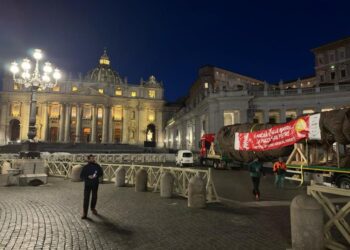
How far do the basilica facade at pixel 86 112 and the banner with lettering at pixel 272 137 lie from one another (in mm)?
74666

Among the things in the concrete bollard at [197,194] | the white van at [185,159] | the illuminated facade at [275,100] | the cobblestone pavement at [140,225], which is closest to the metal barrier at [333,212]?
the cobblestone pavement at [140,225]

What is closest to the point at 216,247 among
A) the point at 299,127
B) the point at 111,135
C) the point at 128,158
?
the point at 299,127

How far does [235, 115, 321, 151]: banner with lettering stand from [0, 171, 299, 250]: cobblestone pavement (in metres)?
2.21

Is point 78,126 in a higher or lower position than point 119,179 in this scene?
higher

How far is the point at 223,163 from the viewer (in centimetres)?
2617

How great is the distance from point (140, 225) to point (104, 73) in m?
108

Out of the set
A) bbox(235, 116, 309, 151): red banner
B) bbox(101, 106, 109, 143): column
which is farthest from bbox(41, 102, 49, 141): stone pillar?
bbox(235, 116, 309, 151): red banner

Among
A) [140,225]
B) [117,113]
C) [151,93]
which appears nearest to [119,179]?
[140,225]

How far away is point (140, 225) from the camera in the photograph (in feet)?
22.9

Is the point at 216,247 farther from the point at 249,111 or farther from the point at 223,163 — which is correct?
the point at 249,111

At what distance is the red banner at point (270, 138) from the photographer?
659cm

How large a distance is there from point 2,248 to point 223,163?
74.4 ft

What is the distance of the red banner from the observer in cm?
659

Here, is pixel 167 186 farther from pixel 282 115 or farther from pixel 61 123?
pixel 61 123
